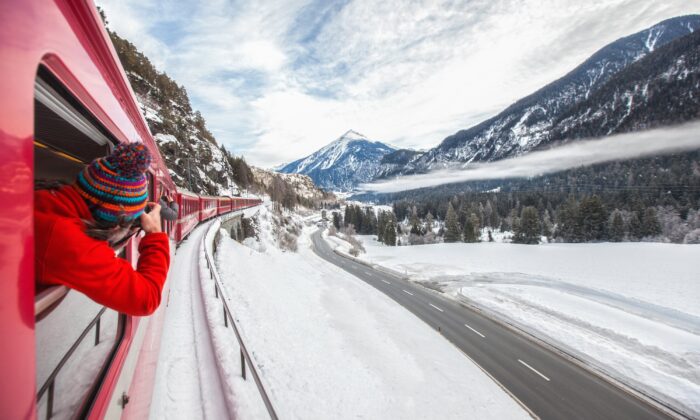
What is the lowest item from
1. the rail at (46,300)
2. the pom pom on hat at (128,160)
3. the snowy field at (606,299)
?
the snowy field at (606,299)

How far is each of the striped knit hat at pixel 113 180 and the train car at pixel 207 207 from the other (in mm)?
22862

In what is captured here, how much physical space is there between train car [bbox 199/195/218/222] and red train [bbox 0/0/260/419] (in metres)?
21.6

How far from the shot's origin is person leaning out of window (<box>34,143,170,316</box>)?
136cm

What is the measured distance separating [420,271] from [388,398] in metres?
33.0

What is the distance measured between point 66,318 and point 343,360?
1087 centimetres

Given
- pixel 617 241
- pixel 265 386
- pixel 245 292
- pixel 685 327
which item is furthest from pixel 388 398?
pixel 617 241

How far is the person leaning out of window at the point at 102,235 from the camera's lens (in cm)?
136

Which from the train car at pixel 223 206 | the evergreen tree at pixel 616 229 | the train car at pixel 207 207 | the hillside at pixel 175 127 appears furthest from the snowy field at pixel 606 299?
the hillside at pixel 175 127

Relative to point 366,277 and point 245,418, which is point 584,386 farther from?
point 366,277

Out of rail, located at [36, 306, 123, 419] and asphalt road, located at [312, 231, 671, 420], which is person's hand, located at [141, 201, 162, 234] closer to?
rail, located at [36, 306, 123, 419]

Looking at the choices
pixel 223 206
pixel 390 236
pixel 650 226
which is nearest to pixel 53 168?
pixel 223 206

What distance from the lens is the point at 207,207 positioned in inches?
1040

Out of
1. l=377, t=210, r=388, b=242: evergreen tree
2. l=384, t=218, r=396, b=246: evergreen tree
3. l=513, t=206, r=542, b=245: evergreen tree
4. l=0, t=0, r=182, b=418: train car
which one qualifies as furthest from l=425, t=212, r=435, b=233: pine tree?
l=0, t=0, r=182, b=418: train car

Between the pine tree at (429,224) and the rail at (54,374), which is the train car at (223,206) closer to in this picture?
the rail at (54,374)
